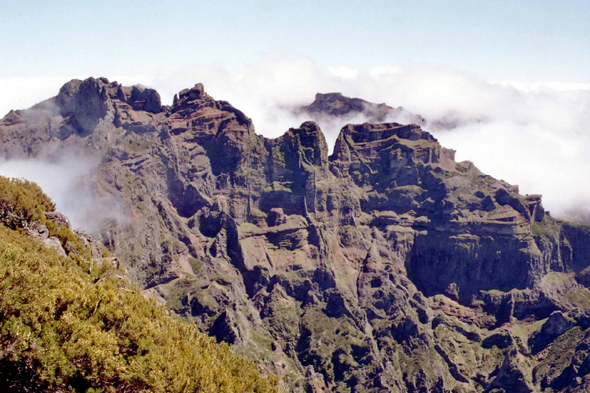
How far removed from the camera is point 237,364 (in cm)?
7019

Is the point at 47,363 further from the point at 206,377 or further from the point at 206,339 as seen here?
the point at 206,339

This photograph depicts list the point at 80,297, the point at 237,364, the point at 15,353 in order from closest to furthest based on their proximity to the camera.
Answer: the point at 15,353 → the point at 80,297 → the point at 237,364

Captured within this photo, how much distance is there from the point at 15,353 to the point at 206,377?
19.3 metres

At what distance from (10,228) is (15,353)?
41407mm

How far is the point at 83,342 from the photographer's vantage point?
5019 cm

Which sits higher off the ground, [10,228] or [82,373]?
[10,228]

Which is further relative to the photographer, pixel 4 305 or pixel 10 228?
pixel 10 228

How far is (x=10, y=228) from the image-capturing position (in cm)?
8288

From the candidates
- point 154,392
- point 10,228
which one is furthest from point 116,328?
point 10,228

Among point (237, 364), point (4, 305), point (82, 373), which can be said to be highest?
point (4, 305)

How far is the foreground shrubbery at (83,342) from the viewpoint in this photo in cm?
4885

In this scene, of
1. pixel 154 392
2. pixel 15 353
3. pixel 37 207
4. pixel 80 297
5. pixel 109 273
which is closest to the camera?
pixel 15 353

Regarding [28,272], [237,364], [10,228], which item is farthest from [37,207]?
[237,364]

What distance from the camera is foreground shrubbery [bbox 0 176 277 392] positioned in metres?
48.9
